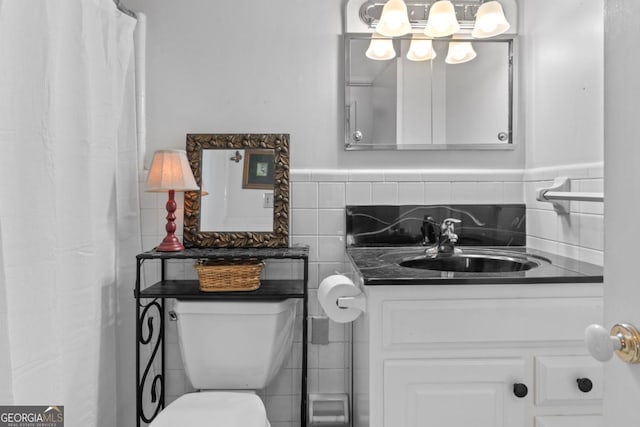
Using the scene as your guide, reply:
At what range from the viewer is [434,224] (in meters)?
2.02

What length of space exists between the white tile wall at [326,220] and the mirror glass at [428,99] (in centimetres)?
14

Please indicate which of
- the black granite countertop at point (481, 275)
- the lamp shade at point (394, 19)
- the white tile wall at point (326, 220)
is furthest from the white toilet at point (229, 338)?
the lamp shade at point (394, 19)

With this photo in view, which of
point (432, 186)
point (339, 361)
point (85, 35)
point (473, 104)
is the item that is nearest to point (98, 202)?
point (85, 35)

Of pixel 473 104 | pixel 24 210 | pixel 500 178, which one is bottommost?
pixel 24 210

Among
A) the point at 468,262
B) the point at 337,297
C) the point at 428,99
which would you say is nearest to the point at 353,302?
the point at 337,297

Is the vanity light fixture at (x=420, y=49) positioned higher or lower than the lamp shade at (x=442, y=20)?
lower

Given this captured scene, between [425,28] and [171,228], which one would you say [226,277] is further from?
[425,28]

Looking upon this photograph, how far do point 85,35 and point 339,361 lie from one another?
1.56m

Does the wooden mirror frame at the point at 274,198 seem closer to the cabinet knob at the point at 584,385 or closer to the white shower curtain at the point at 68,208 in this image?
the white shower curtain at the point at 68,208

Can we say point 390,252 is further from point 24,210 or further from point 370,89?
point 24,210

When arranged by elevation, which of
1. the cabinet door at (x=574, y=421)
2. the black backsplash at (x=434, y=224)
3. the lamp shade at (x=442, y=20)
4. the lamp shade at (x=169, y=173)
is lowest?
the cabinet door at (x=574, y=421)

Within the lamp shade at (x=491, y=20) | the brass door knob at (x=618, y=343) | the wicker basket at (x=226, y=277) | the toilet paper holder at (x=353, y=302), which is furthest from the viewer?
the lamp shade at (x=491, y=20)

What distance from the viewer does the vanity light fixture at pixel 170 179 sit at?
5.93 ft

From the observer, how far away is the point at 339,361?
2.05 m
